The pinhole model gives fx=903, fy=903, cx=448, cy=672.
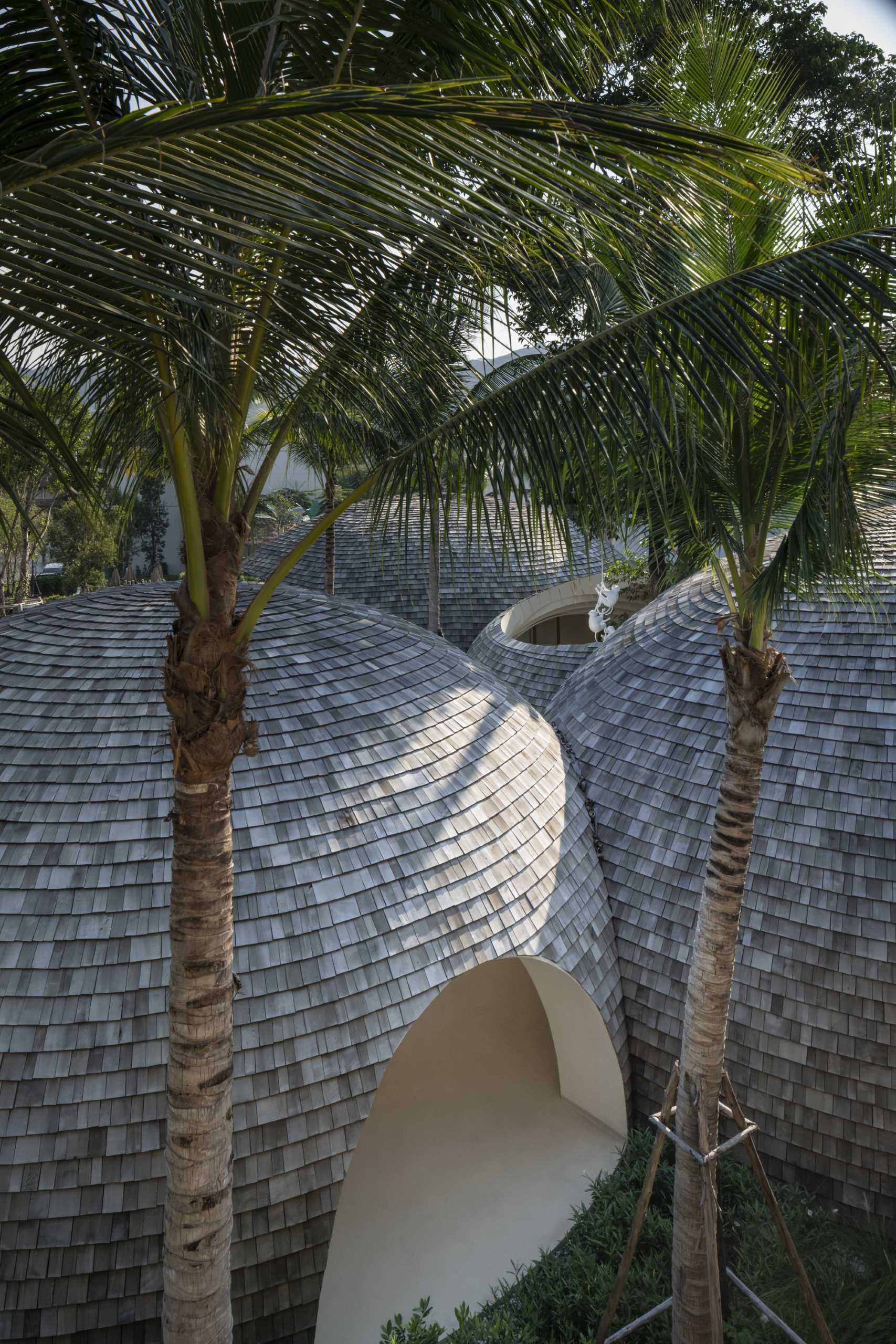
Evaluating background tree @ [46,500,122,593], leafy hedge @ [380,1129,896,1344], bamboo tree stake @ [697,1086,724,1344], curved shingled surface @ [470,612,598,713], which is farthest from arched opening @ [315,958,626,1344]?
background tree @ [46,500,122,593]

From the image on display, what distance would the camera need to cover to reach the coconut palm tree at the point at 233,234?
6.77 feet

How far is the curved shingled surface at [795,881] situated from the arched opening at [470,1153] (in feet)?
2.14

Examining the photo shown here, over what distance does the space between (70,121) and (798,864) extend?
6.50 meters

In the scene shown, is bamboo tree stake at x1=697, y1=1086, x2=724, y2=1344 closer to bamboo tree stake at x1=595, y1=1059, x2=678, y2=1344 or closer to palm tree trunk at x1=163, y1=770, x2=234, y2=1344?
bamboo tree stake at x1=595, y1=1059, x2=678, y2=1344

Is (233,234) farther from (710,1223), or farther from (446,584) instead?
(446,584)

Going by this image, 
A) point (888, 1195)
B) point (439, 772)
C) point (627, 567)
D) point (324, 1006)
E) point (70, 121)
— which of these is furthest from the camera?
point (627, 567)

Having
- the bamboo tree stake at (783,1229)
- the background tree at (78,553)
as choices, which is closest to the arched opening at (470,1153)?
the bamboo tree stake at (783,1229)

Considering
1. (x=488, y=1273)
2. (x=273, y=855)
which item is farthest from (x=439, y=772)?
(x=488, y=1273)

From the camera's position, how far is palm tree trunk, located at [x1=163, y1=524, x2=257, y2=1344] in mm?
3350

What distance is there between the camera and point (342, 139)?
2.17 meters

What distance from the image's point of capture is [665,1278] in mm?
6098

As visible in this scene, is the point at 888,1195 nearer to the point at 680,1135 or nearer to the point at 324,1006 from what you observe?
the point at 680,1135

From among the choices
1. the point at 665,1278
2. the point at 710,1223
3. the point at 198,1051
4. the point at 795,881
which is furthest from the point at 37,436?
the point at 665,1278

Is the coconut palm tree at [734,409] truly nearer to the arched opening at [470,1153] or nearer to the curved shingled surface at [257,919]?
the arched opening at [470,1153]
